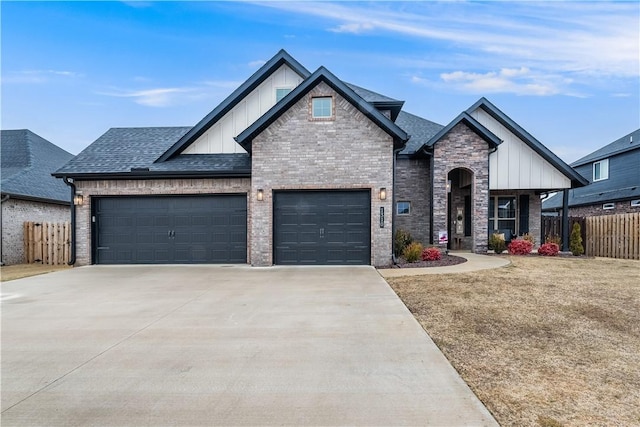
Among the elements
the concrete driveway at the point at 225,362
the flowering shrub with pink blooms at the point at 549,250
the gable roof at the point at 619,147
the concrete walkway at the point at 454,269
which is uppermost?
the gable roof at the point at 619,147

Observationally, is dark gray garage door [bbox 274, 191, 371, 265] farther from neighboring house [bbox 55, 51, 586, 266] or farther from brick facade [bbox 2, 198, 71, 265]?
brick facade [bbox 2, 198, 71, 265]

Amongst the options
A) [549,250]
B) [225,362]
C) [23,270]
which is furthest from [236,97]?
[549,250]

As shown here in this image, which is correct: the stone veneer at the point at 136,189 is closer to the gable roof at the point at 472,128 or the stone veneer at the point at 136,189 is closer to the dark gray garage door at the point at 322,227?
the dark gray garage door at the point at 322,227

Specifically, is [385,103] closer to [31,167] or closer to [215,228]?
[215,228]

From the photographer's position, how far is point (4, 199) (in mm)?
13820

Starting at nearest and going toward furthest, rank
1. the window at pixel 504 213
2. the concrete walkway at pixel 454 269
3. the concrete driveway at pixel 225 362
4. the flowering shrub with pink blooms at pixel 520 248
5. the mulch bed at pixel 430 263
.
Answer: the concrete driveway at pixel 225 362 → the concrete walkway at pixel 454 269 → the mulch bed at pixel 430 263 → the flowering shrub with pink blooms at pixel 520 248 → the window at pixel 504 213

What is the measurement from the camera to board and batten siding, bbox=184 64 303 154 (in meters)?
13.5

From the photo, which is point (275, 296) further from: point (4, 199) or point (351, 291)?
point (4, 199)

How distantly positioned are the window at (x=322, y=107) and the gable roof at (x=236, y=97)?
2646 millimetres

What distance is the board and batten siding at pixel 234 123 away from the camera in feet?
44.4

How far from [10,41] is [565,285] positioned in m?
21.4

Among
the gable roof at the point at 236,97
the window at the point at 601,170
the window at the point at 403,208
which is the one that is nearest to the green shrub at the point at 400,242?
the window at the point at 403,208

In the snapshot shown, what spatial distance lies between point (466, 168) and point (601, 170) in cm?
1577

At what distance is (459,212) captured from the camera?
54.3ft
